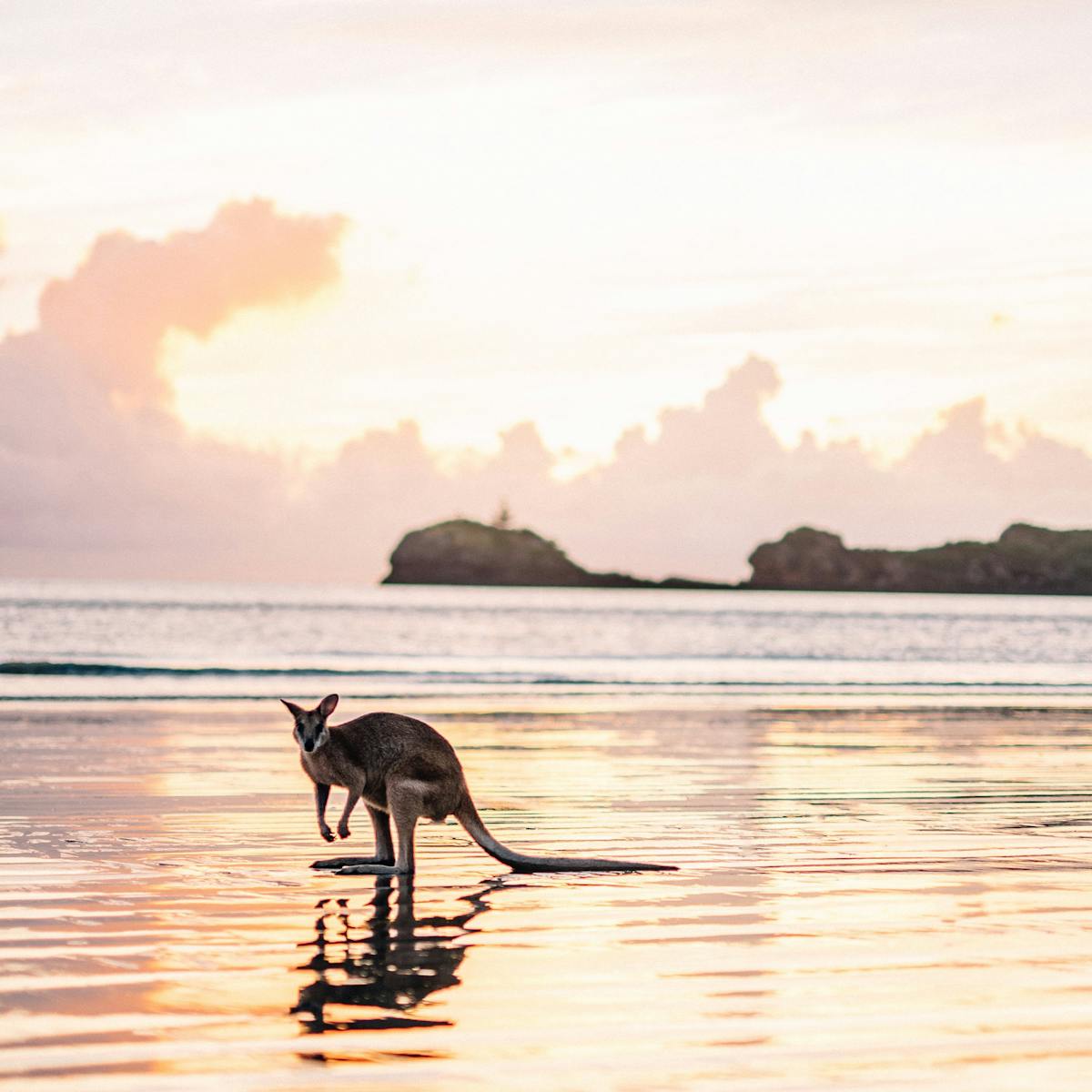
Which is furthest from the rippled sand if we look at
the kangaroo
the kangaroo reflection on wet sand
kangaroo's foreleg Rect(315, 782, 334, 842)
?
kangaroo's foreleg Rect(315, 782, 334, 842)

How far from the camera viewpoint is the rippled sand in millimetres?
5098

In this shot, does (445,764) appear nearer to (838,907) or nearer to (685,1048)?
(838,907)

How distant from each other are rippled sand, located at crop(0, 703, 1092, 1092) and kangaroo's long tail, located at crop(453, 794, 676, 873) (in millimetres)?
74

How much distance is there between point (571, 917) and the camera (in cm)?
745

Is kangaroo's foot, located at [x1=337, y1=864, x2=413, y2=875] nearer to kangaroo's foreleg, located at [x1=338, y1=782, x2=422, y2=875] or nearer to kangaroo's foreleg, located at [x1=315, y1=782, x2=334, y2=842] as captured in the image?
kangaroo's foreleg, located at [x1=338, y1=782, x2=422, y2=875]

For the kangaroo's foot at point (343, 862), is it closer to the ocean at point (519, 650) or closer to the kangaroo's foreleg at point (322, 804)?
the kangaroo's foreleg at point (322, 804)

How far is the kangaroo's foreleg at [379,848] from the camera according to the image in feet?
28.7

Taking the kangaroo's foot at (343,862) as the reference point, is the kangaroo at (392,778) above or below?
above

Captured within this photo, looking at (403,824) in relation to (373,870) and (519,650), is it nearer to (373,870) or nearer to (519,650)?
(373,870)

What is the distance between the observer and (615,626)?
83812 mm

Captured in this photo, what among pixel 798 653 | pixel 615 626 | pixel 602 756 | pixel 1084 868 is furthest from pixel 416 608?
pixel 1084 868

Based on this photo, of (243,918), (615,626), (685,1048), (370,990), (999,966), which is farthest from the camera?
(615,626)

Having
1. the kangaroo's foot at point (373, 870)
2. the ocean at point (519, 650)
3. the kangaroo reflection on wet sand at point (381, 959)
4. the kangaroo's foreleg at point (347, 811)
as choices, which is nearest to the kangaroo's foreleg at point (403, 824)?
the kangaroo's foot at point (373, 870)

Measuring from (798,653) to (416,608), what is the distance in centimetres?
4761
